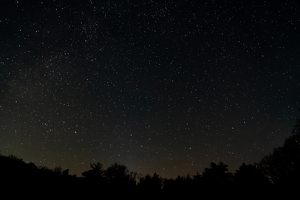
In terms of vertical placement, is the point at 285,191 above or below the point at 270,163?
below

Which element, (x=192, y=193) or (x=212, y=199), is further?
(x=192, y=193)

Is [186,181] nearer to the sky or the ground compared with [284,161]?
nearer to the ground

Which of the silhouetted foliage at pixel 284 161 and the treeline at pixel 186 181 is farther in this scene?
the silhouetted foliage at pixel 284 161

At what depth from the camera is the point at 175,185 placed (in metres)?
17.1

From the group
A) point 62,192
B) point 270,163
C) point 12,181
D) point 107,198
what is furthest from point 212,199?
point 12,181

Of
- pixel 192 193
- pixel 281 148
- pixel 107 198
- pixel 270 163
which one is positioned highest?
pixel 281 148

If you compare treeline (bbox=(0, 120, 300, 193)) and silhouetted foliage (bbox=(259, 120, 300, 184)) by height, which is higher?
silhouetted foliage (bbox=(259, 120, 300, 184))

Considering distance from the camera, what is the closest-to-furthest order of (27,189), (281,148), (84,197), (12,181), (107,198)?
(27,189) → (12,181) → (84,197) → (107,198) → (281,148)

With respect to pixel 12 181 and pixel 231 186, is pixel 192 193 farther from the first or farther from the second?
pixel 12 181

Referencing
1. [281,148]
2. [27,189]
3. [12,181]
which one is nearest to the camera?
[27,189]

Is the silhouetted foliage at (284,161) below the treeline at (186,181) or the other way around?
the other way around

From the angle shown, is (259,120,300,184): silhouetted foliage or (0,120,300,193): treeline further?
(259,120,300,184): silhouetted foliage

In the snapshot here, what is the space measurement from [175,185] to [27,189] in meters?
12.1

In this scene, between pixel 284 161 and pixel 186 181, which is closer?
pixel 186 181
